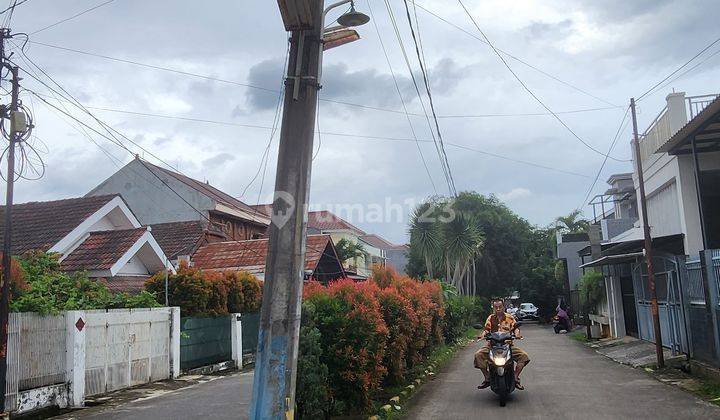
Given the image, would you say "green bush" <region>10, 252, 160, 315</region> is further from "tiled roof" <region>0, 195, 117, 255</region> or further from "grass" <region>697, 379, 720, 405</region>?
"grass" <region>697, 379, 720, 405</region>

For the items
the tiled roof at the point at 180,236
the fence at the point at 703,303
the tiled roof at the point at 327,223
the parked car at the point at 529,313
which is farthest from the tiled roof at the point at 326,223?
the fence at the point at 703,303

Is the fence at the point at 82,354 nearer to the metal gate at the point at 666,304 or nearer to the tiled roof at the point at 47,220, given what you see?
the tiled roof at the point at 47,220

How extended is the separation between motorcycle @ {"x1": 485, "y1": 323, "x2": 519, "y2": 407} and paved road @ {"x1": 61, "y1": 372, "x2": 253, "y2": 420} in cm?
416

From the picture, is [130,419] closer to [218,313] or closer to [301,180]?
[301,180]

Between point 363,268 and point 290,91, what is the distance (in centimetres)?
4839

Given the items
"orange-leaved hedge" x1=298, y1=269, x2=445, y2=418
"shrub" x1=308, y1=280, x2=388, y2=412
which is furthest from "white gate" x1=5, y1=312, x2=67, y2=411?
"shrub" x1=308, y1=280, x2=388, y2=412

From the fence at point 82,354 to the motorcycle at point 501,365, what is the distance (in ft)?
25.6

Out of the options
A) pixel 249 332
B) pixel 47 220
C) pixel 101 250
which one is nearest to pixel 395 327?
pixel 249 332

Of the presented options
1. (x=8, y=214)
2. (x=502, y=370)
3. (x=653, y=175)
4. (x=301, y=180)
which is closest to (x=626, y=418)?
(x=502, y=370)

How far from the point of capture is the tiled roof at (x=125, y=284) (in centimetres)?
1830

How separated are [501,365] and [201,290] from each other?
10.3 metres

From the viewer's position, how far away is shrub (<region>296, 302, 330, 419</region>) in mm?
7125

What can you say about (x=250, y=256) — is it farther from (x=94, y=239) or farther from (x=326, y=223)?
(x=326, y=223)

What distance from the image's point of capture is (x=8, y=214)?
10.3m
